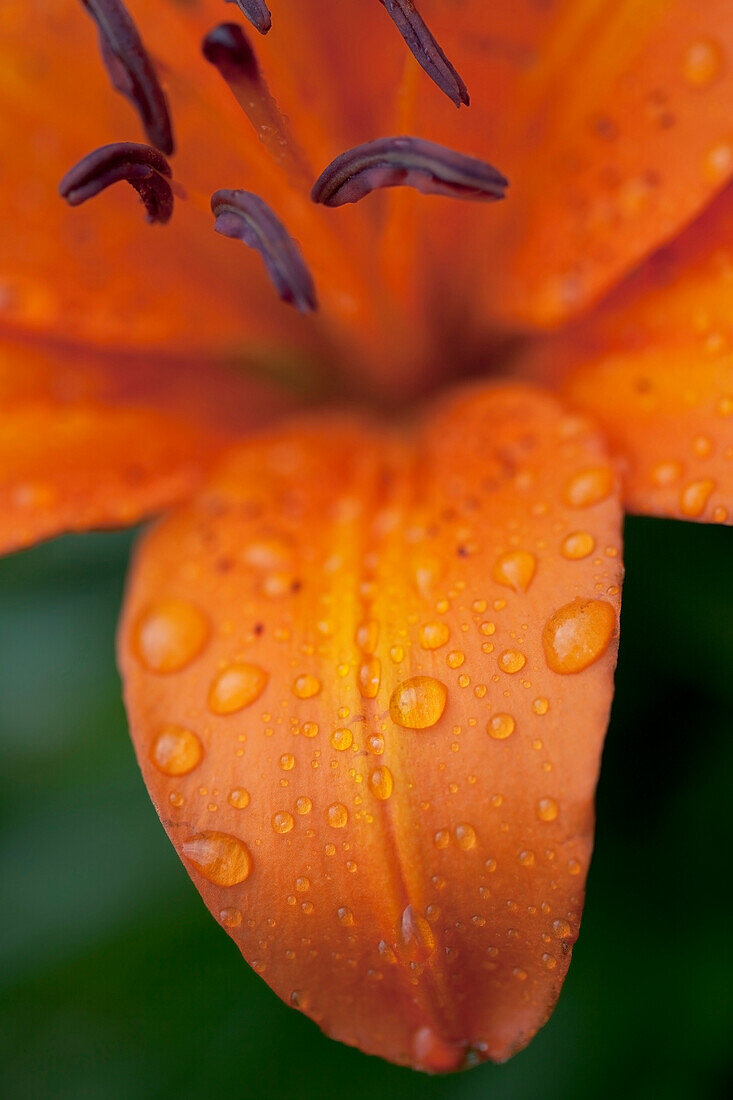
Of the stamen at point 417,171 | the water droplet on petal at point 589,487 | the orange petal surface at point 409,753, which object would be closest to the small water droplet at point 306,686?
the orange petal surface at point 409,753

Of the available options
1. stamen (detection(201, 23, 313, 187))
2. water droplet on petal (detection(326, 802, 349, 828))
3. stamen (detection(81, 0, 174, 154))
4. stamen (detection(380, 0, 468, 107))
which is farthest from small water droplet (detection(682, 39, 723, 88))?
water droplet on petal (detection(326, 802, 349, 828))

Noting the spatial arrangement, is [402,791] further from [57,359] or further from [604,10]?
[604,10]

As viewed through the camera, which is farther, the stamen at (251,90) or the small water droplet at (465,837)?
the stamen at (251,90)

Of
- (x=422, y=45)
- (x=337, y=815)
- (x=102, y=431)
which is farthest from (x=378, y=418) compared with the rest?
(x=337, y=815)

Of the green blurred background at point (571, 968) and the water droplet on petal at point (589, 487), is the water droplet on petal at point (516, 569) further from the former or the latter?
the green blurred background at point (571, 968)

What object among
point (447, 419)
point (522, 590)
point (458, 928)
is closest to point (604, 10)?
point (447, 419)

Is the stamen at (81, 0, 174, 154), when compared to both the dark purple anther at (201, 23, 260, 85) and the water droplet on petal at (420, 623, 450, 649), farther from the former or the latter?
the water droplet on petal at (420, 623, 450, 649)
